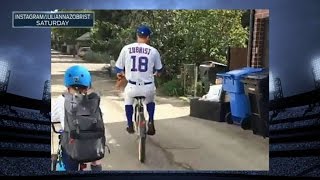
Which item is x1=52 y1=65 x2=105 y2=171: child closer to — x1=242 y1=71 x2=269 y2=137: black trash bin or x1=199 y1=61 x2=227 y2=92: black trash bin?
x1=199 y1=61 x2=227 y2=92: black trash bin

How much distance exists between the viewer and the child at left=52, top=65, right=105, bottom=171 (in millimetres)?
6922

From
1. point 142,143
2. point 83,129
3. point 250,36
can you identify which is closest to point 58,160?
point 83,129

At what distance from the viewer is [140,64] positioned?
7.00 m

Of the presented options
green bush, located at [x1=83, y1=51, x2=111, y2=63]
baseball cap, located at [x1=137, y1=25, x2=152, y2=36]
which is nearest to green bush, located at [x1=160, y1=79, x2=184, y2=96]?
baseball cap, located at [x1=137, y1=25, x2=152, y2=36]

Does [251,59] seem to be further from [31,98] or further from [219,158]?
[31,98]

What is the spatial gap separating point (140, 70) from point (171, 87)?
42 cm

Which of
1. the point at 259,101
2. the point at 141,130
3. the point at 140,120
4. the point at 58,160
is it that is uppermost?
the point at 259,101

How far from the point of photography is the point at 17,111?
6.95 meters

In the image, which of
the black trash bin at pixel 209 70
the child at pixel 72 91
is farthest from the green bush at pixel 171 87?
the child at pixel 72 91

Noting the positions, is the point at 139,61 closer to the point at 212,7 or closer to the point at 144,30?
the point at 144,30

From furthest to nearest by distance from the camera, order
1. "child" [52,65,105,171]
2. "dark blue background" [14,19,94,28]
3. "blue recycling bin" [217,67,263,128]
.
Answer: "blue recycling bin" [217,67,263,128], "child" [52,65,105,171], "dark blue background" [14,19,94,28]

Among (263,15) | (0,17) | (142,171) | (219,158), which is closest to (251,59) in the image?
(263,15)

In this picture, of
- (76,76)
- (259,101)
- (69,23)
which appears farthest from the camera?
(259,101)

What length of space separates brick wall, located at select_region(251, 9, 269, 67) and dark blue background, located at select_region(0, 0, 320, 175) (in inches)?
3.3
